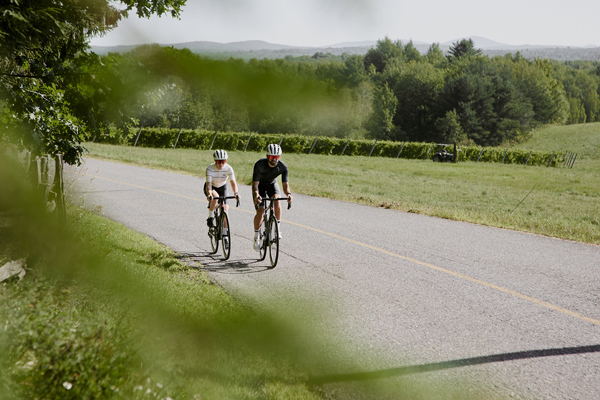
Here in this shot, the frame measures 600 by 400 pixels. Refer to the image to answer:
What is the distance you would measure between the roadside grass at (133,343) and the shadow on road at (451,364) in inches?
3.5

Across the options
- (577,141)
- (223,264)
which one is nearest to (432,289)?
(223,264)

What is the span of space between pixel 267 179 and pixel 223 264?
159cm

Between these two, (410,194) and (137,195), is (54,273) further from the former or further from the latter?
(410,194)

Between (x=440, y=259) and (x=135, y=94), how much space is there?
7882 millimetres

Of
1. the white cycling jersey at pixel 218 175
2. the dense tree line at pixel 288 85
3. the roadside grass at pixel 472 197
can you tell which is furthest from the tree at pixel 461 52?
the roadside grass at pixel 472 197

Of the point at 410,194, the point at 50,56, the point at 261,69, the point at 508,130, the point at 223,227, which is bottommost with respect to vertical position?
the point at 410,194

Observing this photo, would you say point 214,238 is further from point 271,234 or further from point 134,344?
point 134,344

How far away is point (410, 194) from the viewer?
66.5ft

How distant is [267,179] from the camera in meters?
7.62

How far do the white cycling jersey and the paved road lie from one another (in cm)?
131

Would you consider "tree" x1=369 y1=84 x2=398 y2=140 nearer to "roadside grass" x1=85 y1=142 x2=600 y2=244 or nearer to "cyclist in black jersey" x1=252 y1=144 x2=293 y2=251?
"cyclist in black jersey" x1=252 y1=144 x2=293 y2=251

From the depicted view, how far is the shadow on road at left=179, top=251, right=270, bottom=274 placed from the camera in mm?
7242

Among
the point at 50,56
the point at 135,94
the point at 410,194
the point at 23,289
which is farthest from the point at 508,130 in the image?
the point at 410,194

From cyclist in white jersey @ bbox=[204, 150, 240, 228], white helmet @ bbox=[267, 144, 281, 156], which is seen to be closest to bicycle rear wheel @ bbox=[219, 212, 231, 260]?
cyclist in white jersey @ bbox=[204, 150, 240, 228]
